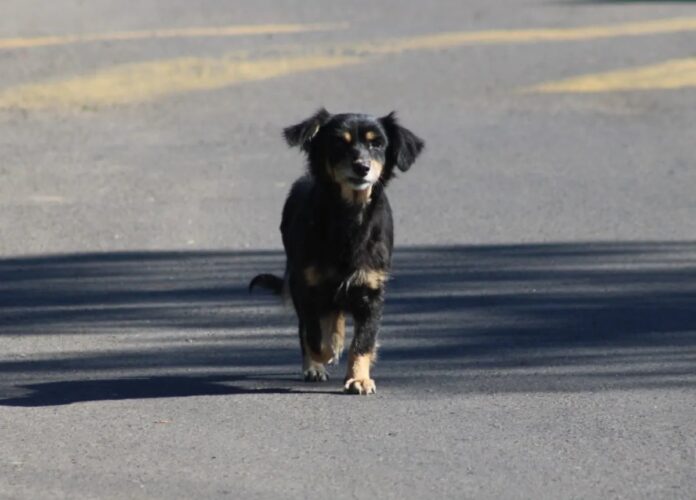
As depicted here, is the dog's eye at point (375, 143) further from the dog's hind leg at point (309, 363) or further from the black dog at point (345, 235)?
the dog's hind leg at point (309, 363)

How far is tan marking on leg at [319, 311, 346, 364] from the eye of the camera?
328 inches

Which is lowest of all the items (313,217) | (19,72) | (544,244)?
(19,72)

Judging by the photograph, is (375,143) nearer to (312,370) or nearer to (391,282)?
(312,370)

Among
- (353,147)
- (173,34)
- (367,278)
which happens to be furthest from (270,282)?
(173,34)

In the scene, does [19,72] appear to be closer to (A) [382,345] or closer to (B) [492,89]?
(B) [492,89]

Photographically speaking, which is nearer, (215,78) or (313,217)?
(313,217)

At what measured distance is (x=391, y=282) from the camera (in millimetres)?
10883

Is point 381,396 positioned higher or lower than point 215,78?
higher

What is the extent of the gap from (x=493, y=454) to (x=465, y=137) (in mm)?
10362

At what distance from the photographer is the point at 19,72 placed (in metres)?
22.1

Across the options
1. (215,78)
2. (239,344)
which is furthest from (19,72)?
(239,344)

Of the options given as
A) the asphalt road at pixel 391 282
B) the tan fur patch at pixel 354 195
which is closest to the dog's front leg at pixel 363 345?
the asphalt road at pixel 391 282

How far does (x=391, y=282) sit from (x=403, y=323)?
45.6 inches

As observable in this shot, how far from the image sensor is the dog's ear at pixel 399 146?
8.30 m
